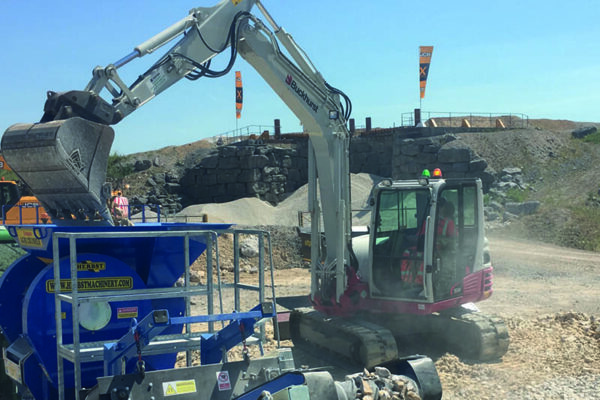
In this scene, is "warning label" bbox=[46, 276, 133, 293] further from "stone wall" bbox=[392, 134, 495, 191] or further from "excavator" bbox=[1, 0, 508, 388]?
"stone wall" bbox=[392, 134, 495, 191]

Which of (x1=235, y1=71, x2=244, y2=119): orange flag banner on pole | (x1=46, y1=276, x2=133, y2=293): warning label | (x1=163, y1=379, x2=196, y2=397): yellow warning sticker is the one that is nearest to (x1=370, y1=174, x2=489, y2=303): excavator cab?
(x1=46, y1=276, x2=133, y2=293): warning label

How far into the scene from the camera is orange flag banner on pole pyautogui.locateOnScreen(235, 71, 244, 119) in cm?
4023

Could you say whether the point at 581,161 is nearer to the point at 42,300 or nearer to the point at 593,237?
the point at 593,237

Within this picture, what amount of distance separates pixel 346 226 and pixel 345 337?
172 centimetres

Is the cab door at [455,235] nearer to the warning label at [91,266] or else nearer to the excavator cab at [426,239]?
the excavator cab at [426,239]

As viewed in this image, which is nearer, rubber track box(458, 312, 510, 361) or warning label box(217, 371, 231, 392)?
warning label box(217, 371, 231, 392)

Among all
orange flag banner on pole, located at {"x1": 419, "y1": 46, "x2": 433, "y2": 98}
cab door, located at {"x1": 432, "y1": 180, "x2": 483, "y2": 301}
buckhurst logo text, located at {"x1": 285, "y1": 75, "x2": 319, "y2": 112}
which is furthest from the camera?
orange flag banner on pole, located at {"x1": 419, "y1": 46, "x2": 433, "y2": 98}

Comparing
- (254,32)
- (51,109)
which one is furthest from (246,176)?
(51,109)

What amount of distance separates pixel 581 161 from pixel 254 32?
28203 millimetres

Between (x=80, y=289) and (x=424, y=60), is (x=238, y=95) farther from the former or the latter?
(x=80, y=289)

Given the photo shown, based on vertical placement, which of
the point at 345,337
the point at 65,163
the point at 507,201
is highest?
the point at 65,163

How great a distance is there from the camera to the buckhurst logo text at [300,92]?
31.6 feet

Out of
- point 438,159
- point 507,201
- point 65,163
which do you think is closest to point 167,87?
point 65,163

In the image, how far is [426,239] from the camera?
28.3 feet
